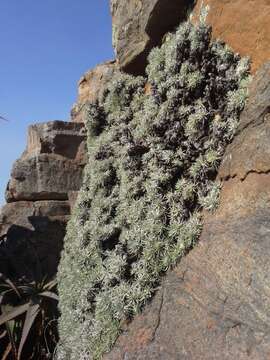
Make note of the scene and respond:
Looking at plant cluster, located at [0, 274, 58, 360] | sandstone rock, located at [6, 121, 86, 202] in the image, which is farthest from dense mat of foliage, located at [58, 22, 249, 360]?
sandstone rock, located at [6, 121, 86, 202]

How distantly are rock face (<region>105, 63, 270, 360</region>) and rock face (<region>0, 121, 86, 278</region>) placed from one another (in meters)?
3.62

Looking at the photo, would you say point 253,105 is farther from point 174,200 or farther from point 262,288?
point 262,288

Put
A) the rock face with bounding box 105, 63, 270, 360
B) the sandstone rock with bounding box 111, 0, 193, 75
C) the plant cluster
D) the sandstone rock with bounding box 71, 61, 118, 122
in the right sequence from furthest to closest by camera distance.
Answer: the sandstone rock with bounding box 71, 61, 118, 122 < the plant cluster < the sandstone rock with bounding box 111, 0, 193, 75 < the rock face with bounding box 105, 63, 270, 360

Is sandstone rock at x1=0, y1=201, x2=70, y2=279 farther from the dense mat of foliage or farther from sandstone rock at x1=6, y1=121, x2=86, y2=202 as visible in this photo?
the dense mat of foliage

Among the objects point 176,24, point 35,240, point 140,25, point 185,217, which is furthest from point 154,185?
point 35,240

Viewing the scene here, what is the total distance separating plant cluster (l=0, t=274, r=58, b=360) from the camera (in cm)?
561

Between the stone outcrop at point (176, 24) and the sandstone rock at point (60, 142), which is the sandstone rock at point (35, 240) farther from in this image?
the stone outcrop at point (176, 24)

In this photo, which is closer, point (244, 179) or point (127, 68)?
point (244, 179)

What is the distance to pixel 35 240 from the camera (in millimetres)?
7043

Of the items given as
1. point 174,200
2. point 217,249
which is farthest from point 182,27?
point 217,249

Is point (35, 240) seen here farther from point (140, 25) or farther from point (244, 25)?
point (244, 25)

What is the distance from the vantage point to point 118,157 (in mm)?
4691

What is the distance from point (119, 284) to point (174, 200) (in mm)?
784

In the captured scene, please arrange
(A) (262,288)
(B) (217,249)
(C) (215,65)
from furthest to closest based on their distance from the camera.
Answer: (C) (215,65), (B) (217,249), (A) (262,288)
